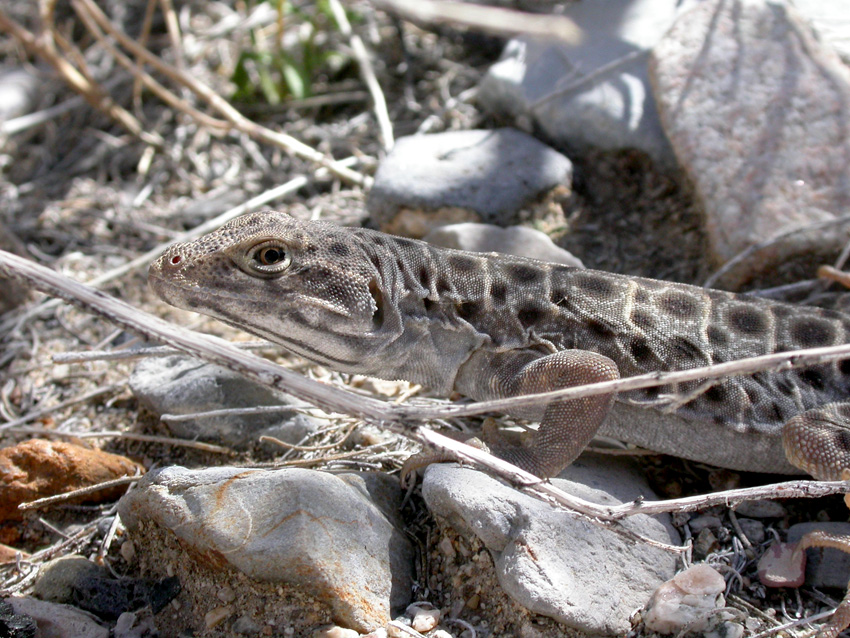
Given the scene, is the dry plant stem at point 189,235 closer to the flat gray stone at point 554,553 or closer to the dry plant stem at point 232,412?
the dry plant stem at point 232,412

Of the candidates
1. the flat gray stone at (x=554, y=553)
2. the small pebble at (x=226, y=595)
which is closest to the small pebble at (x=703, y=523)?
the flat gray stone at (x=554, y=553)

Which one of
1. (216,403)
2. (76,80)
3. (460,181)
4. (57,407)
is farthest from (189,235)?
(76,80)

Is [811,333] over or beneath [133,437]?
over

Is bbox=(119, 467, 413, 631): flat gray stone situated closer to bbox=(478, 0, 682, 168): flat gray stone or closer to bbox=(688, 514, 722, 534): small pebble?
bbox=(688, 514, 722, 534): small pebble

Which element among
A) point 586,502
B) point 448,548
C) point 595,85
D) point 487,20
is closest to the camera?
point 487,20

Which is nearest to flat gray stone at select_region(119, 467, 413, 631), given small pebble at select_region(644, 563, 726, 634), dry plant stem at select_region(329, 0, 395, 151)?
small pebble at select_region(644, 563, 726, 634)

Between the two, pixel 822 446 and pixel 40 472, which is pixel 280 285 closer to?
pixel 40 472

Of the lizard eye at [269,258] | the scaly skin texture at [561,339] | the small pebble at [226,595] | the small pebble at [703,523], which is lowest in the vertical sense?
the small pebble at [703,523]
